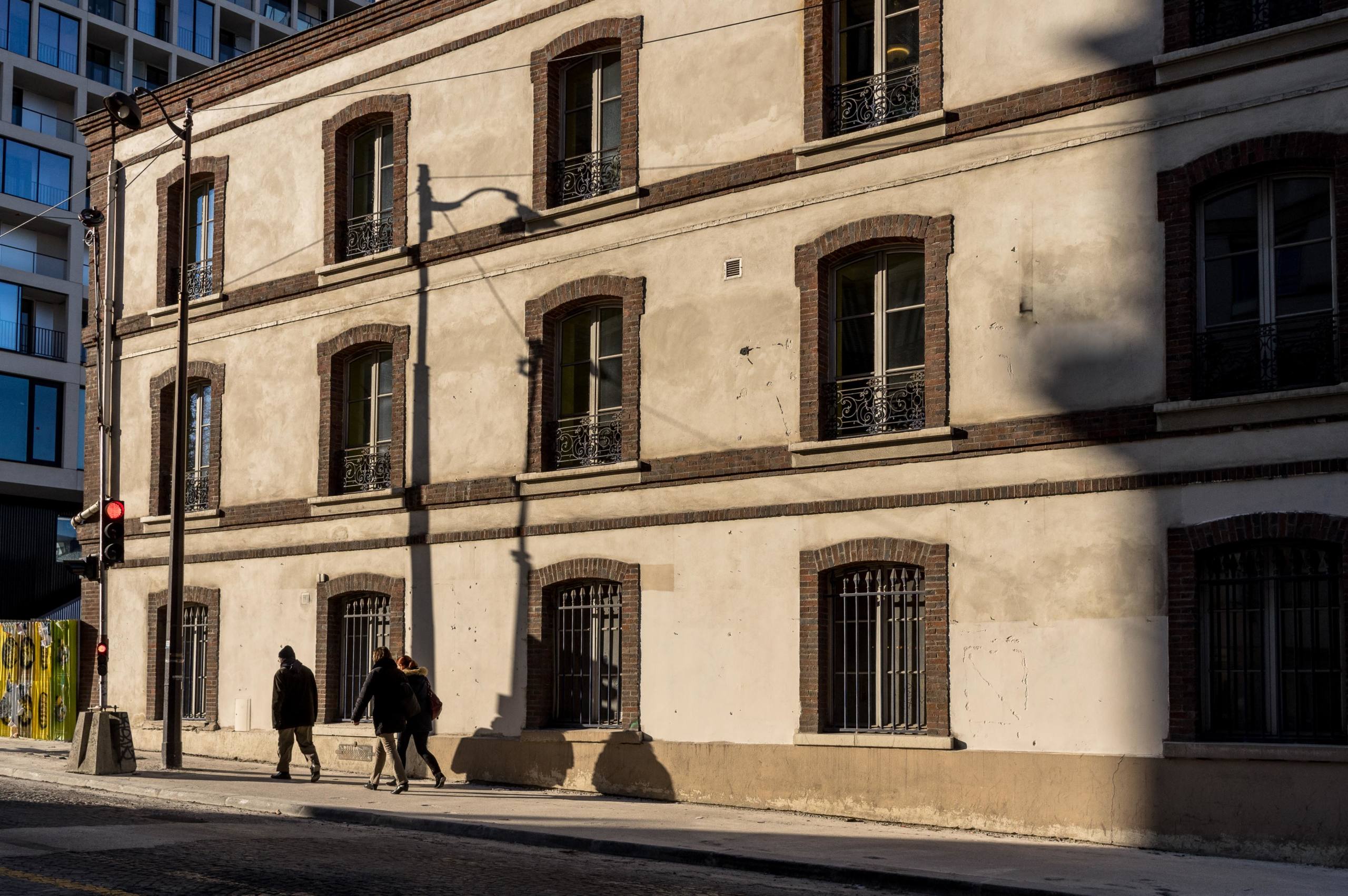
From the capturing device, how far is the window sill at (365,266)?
21656 mm

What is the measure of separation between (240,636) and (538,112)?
31.1 feet

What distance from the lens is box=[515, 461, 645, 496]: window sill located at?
60.9 feet

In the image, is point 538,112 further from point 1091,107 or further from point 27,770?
point 27,770

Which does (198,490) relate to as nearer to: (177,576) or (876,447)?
(177,576)

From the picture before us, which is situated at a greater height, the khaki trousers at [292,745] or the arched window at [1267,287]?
the arched window at [1267,287]

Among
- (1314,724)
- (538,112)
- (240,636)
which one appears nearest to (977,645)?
(1314,724)

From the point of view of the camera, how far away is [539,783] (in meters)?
19.1

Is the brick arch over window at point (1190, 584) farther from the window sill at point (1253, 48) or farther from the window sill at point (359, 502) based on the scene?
the window sill at point (359, 502)

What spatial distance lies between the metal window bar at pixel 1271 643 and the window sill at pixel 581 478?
7.07 metres

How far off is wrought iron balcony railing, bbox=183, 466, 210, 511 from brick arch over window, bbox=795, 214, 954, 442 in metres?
11.9

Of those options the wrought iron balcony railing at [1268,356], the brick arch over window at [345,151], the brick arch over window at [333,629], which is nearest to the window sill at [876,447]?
the wrought iron balcony railing at [1268,356]

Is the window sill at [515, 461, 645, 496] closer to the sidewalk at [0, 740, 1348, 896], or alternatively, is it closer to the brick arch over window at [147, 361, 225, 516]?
the sidewalk at [0, 740, 1348, 896]

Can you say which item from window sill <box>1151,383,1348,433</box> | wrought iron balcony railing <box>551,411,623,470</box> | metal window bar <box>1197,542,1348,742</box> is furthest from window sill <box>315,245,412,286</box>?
metal window bar <box>1197,542,1348,742</box>

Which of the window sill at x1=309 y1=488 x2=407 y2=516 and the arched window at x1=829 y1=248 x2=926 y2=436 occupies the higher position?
the arched window at x1=829 y1=248 x2=926 y2=436
